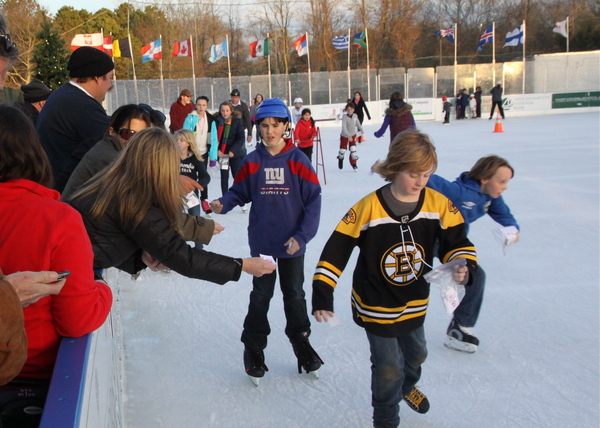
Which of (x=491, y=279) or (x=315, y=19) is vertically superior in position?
(x=315, y=19)

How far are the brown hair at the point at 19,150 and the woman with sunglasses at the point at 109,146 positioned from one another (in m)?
0.82

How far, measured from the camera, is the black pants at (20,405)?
1.62 meters

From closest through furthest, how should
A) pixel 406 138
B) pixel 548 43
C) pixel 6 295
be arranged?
pixel 6 295
pixel 406 138
pixel 548 43

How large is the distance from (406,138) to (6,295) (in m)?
1.81

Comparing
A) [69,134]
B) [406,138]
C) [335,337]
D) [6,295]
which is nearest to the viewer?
[6,295]

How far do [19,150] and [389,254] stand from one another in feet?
5.02

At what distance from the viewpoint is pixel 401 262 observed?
2486 mm

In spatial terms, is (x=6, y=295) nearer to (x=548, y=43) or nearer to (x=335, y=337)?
(x=335, y=337)

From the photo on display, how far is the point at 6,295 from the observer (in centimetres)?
125

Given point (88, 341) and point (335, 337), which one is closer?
point (88, 341)

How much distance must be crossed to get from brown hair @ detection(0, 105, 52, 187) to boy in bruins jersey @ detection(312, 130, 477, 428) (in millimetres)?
1209

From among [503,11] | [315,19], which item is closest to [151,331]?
[315,19]

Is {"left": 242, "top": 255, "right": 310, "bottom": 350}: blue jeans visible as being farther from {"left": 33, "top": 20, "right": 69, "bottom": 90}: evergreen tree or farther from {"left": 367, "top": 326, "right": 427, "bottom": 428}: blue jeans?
{"left": 33, "top": 20, "right": 69, "bottom": 90}: evergreen tree

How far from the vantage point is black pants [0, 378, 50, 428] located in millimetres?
1619
